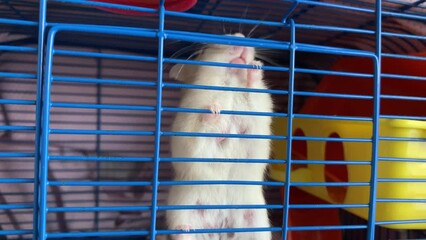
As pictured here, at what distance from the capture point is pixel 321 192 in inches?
42.1

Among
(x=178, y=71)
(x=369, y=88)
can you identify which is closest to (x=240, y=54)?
(x=178, y=71)

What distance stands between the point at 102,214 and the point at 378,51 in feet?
3.38

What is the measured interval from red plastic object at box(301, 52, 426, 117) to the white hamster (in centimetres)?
31

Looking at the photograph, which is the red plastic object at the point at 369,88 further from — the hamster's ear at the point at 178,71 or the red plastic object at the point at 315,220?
the hamster's ear at the point at 178,71

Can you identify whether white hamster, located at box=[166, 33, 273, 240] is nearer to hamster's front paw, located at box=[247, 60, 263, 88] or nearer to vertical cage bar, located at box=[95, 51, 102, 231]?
hamster's front paw, located at box=[247, 60, 263, 88]

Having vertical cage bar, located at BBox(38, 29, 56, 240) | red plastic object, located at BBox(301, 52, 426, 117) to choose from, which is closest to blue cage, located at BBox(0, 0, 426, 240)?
red plastic object, located at BBox(301, 52, 426, 117)

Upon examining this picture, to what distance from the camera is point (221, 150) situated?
3.27 feet

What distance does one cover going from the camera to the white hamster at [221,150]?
0.95 m

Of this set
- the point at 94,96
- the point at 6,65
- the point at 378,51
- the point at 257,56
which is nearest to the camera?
the point at 378,51

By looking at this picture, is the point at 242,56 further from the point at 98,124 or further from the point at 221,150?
the point at 98,124

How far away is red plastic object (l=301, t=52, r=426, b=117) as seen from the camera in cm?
105

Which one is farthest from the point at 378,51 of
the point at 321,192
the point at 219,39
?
the point at 321,192

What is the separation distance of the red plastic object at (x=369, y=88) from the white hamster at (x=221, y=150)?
0.31 m

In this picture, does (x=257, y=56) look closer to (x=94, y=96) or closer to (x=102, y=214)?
(x=94, y=96)
